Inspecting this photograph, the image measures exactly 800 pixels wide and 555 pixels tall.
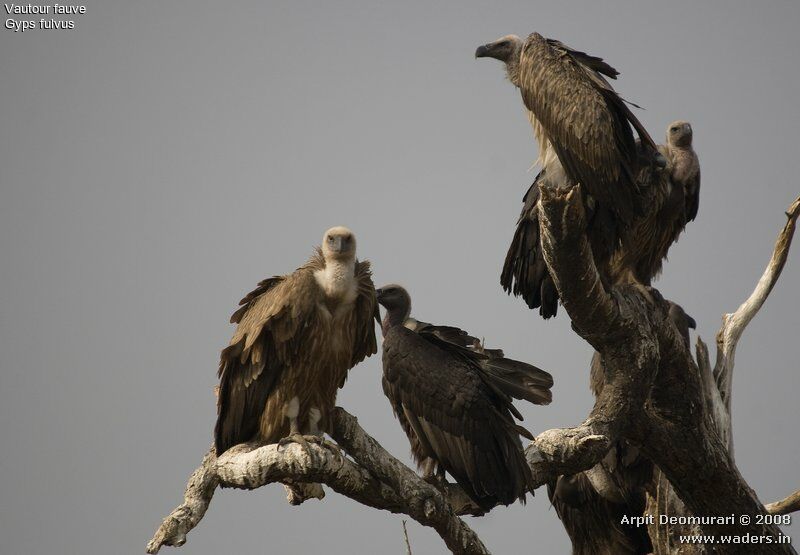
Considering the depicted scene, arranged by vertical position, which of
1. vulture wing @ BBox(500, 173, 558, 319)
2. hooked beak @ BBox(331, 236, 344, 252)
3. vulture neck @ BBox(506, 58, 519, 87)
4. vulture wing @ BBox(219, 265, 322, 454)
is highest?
vulture neck @ BBox(506, 58, 519, 87)

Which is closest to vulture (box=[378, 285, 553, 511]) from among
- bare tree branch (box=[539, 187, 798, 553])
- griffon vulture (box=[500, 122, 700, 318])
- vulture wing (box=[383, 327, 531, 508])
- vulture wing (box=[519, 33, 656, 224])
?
vulture wing (box=[383, 327, 531, 508])

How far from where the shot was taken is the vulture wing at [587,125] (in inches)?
275

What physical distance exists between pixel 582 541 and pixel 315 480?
12.7 feet

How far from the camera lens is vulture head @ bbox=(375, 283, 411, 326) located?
8.29m

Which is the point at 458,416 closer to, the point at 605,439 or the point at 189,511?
the point at 605,439

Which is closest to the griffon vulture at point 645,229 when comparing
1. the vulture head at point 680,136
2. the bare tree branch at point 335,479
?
the vulture head at point 680,136

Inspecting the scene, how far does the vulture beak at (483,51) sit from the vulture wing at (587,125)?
3.03ft

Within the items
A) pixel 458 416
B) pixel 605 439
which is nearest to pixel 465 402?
pixel 458 416

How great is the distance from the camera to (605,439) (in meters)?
6.32

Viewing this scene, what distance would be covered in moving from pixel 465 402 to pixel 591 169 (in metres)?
1.78

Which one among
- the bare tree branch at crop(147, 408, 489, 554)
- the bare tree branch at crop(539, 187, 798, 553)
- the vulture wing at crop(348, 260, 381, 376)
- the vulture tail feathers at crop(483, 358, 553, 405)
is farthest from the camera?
the vulture tail feathers at crop(483, 358, 553, 405)

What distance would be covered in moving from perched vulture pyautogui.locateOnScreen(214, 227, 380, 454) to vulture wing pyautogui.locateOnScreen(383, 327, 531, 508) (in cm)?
93

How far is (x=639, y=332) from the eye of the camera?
21.3ft

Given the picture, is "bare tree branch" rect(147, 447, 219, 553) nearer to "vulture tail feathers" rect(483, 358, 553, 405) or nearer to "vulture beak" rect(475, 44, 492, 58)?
"vulture tail feathers" rect(483, 358, 553, 405)
